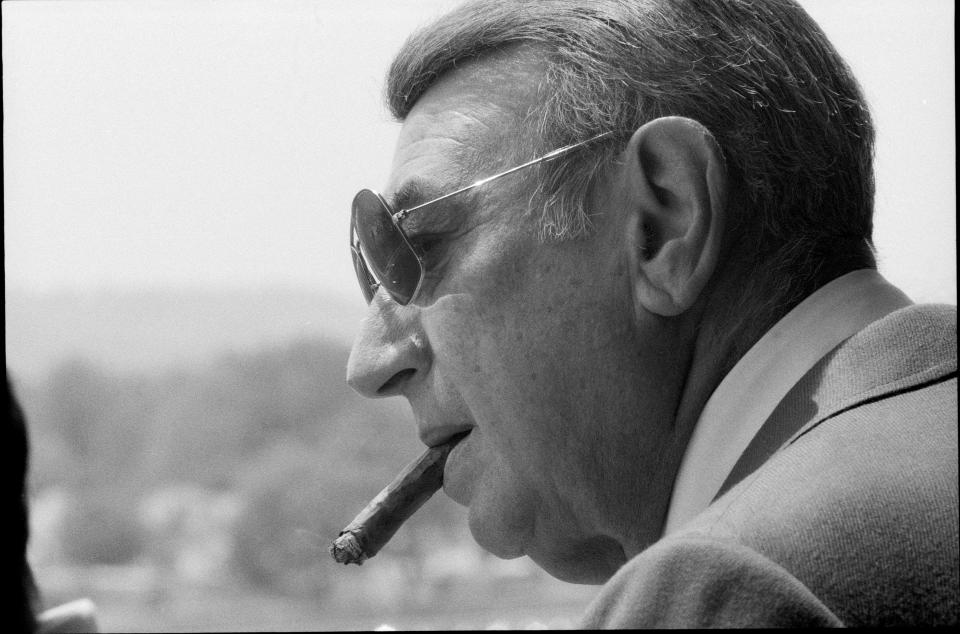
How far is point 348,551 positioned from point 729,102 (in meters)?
1.01

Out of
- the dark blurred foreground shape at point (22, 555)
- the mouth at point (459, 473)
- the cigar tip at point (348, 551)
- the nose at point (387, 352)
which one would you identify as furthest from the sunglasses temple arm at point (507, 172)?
the dark blurred foreground shape at point (22, 555)

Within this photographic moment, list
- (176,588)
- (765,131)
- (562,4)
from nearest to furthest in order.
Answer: (765,131), (562,4), (176,588)

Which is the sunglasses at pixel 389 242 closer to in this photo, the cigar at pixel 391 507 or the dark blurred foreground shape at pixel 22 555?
the cigar at pixel 391 507

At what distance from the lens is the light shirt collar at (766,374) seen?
4.51ft

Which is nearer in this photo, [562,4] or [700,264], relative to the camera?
[700,264]

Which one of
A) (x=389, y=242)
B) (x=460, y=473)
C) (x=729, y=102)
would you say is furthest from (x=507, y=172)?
(x=460, y=473)

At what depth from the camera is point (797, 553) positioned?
997 mm

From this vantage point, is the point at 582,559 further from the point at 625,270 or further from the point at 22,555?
the point at 22,555

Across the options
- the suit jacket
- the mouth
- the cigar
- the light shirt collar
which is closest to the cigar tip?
the cigar

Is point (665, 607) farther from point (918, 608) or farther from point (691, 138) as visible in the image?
point (691, 138)

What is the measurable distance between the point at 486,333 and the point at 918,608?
0.80m

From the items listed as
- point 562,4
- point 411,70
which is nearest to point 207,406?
point 411,70

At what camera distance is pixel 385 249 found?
5.79ft

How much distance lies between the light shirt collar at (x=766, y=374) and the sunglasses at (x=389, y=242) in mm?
477
